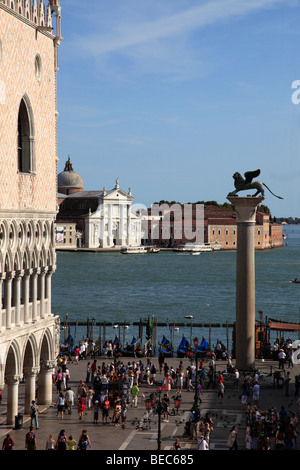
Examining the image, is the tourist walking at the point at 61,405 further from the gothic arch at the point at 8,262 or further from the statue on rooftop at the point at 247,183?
the statue on rooftop at the point at 247,183

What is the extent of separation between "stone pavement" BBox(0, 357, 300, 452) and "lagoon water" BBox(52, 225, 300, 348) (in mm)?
18178

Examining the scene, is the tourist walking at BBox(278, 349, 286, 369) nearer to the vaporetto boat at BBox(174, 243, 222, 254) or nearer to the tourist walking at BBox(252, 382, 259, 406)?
the tourist walking at BBox(252, 382, 259, 406)

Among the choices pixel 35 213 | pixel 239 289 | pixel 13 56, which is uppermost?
pixel 13 56

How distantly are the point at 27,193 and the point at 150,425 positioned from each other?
614 cm

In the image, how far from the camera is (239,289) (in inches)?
966

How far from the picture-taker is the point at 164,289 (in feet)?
243

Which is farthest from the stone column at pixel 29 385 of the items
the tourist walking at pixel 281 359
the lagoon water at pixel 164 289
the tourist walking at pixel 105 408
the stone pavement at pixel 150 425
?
the lagoon water at pixel 164 289

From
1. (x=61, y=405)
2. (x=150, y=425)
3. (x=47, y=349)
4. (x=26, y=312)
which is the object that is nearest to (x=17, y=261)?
(x=26, y=312)

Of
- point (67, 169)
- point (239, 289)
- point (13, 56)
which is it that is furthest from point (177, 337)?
point (67, 169)

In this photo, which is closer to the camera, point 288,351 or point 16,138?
point 16,138

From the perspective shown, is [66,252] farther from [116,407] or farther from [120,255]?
[116,407]

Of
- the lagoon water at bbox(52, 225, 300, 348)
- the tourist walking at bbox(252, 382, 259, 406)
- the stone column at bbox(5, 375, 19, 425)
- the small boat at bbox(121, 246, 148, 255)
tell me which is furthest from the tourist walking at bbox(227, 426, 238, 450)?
the small boat at bbox(121, 246, 148, 255)

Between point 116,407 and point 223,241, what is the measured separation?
122 m

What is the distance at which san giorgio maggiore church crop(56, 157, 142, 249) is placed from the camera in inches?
5404
